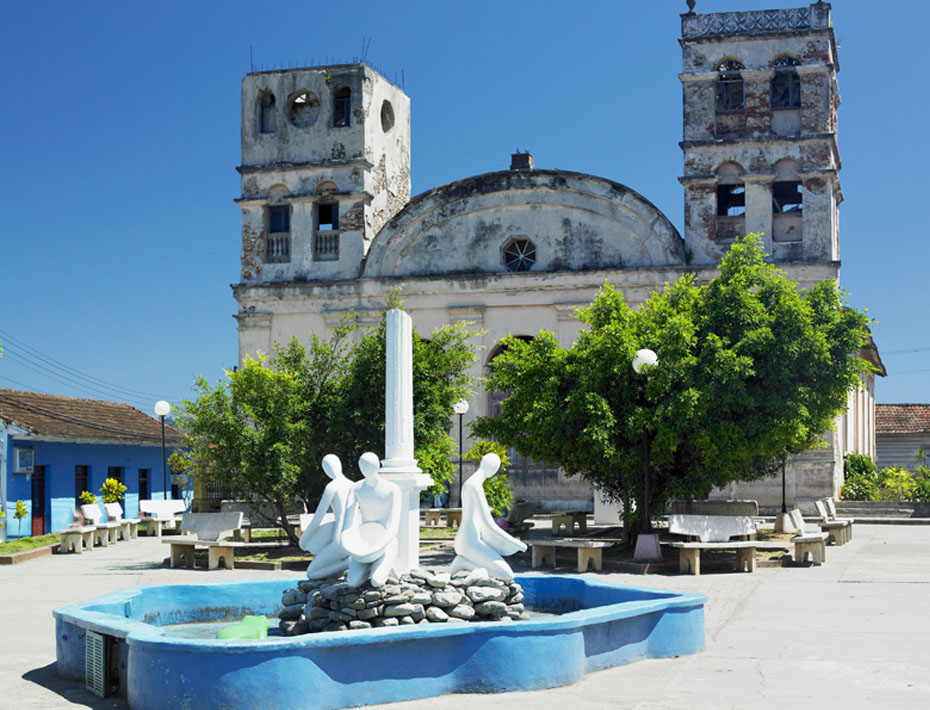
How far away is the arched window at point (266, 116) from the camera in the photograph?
32.5m

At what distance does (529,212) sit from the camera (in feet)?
100

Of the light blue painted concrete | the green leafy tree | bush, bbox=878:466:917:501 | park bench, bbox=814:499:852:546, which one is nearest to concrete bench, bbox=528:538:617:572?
park bench, bbox=814:499:852:546

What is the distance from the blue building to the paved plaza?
33.3 feet

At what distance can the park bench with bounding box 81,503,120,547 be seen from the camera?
22906 millimetres

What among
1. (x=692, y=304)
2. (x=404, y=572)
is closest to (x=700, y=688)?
(x=404, y=572)

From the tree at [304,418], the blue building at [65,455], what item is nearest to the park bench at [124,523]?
the blue building at [65,455]

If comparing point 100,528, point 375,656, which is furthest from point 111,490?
point 375,656

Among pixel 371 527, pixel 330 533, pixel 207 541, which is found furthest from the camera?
pixel 207 541

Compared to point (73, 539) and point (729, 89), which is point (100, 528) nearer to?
point (73, 539)

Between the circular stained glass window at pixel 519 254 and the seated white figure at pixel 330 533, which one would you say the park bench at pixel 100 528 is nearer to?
the circular stained glass window at pixel 519 254

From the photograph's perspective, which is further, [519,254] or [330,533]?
[519,254]

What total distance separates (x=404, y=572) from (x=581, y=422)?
8310mm

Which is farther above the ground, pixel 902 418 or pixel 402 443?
pixel 402 443

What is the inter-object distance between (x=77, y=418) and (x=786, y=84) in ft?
69.5
